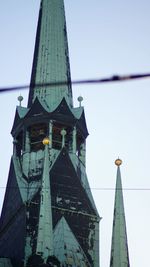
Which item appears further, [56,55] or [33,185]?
[56,55]

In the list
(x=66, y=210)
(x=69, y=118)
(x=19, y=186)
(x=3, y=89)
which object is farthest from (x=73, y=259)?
(x=3, y=89)

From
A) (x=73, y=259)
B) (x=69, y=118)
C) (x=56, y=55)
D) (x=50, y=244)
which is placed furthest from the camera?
(x=56, y=55)

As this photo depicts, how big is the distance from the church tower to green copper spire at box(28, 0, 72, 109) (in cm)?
5

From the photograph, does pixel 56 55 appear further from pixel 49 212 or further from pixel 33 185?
pixel 49 212

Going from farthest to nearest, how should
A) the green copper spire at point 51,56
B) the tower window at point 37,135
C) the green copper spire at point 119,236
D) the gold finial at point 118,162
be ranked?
1. the green copper spire at point 51,56
2. the tower window at point 37,135
3. the gold finial at point 118,162
4. the green copper spire at point 119,236

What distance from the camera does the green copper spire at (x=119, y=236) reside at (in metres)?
26.4

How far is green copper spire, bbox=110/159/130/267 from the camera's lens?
26359 millimetres

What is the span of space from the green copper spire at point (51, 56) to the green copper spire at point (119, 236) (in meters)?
6.25

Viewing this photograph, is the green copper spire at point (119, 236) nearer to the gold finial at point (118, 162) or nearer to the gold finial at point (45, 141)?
the gold finial at point (118, 162)

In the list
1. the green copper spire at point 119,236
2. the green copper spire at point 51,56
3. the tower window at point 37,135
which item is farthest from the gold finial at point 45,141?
the green copper spire at point 119,236

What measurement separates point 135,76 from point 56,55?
29.3 m

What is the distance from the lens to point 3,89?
625 cm

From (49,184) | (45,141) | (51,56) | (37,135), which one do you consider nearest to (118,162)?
(45,141)

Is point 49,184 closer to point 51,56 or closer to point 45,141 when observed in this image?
point 45,141
